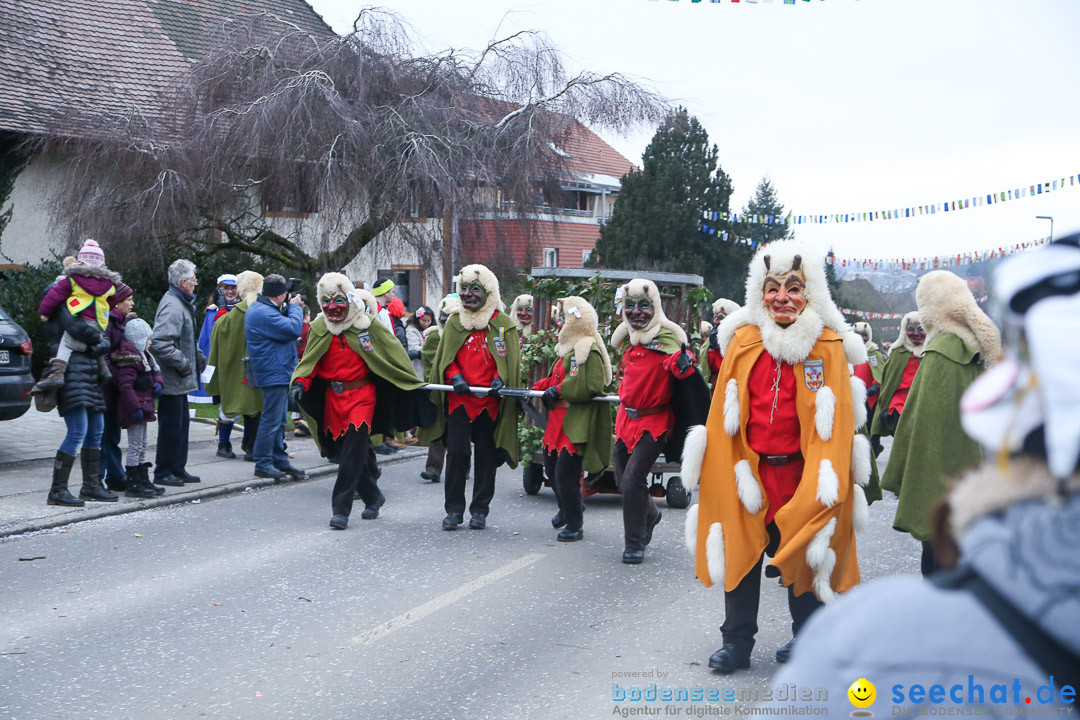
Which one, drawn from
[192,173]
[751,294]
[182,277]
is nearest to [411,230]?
[192,173]

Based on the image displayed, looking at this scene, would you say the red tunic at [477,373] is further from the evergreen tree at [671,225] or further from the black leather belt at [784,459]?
the evergreen tree at [671,225]

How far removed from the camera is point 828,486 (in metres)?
4.74

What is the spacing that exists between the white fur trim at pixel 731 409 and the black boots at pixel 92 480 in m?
5.72

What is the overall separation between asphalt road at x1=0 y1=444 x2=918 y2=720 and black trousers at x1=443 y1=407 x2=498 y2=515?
256mm

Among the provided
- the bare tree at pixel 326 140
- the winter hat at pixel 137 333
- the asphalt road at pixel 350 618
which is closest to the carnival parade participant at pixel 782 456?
the asphalt road at pixel 350 618

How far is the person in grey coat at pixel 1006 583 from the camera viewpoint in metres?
1.27

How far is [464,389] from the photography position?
27.1 feet

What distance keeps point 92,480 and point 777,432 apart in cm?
604

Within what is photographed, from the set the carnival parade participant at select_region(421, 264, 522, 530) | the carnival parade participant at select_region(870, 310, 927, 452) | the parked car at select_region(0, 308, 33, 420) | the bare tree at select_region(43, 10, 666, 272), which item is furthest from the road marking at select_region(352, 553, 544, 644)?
the bare tree at select_region(43, 10, 666, 272)

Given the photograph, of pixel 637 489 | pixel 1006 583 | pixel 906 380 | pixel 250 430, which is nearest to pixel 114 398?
pixel 250 430

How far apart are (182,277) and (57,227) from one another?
386 inches

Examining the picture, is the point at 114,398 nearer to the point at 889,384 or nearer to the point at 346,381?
the point at 346,381

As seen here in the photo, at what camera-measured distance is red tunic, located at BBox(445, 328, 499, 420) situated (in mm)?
8461

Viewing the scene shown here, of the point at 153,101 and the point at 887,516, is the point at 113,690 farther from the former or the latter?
the point at 153,101
